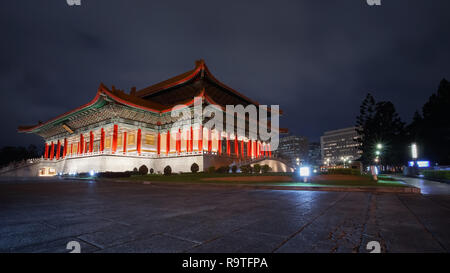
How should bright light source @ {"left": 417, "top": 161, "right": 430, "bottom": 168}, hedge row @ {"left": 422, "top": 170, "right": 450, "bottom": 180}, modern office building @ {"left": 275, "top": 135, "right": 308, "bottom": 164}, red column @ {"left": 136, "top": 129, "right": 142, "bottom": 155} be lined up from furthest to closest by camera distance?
1. modern office building @ {"left": 275, "top": 135, "right": 308, "bottom": 164}
2. red column @ {"left": 136, "top": 129, "right": 142, "bottom": 155}
3. bright light source @ {"left": 417, "top": 161, "right": 430, "bottom": 168}
4. hedge row @ {"left": 422, "top": 170, "right": 450, "bottom": 180}

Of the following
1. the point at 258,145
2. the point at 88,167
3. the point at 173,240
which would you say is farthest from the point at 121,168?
the point at 173,240

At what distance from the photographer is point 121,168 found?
3030cm

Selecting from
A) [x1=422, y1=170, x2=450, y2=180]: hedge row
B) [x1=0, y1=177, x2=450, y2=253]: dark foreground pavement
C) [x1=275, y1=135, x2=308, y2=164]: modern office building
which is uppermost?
[x1=275, y1=135, x2=308, y2=164]: modern office building

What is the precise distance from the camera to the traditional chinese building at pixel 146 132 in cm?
3011

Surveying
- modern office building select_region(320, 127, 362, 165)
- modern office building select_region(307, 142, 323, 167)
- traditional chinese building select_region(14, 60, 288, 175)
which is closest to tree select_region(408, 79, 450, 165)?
traditional chinese building select_region(14, 60, 288, 175)

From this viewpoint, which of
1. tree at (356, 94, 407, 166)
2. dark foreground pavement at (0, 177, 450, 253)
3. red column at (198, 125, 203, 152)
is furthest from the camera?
tree at (356, 94, 407, 166)

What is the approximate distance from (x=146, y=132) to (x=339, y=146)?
127290mm

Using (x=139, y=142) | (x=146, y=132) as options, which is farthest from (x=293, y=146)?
(x=139, y=142)

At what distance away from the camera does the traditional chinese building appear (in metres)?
30.1

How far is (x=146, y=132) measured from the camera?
34750mm

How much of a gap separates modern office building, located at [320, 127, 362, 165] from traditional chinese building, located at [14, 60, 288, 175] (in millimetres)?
106851

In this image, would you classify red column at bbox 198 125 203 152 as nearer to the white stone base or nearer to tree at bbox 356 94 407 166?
the white stone base
